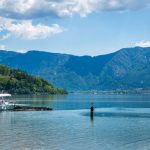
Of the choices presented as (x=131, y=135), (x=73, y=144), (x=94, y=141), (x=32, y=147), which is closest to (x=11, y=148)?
(x=32, y=147)

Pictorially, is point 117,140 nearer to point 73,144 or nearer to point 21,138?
point 73,144

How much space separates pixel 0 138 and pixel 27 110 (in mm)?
98308

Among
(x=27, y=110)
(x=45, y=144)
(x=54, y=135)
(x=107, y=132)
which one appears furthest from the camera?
(x=27, y=110)

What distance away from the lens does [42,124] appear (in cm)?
13175

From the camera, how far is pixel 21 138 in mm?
97188

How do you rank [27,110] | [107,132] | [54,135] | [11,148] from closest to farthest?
1. [11,148]
2. [54,135]
3. [107,132]
4. [27,110]

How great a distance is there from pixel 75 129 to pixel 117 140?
75.3 feet

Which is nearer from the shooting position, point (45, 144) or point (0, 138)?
point (45, 144)

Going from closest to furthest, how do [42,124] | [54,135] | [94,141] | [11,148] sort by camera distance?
[11,148] < [94,141] < [54,135] < [42,124]

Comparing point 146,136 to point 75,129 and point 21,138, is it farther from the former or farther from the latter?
point 21,138

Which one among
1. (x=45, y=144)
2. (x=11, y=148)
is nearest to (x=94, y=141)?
(x=45, y=144)

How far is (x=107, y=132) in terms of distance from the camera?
4419 inches

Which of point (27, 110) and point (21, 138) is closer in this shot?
point (21, 138)

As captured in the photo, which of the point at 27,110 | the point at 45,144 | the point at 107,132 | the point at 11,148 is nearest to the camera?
the point at 11,148
